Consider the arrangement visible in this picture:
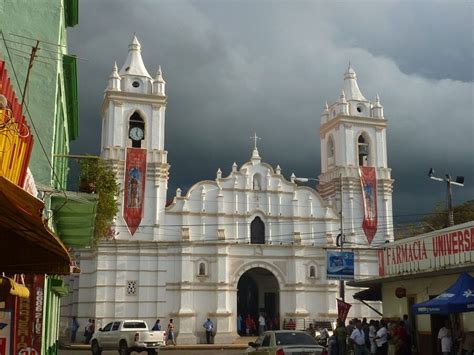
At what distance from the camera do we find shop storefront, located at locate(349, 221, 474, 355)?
59.5ft

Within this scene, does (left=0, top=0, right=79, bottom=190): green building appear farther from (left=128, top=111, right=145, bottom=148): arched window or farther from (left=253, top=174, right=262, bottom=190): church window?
(left=253, top=174, right=262, bottom=190): church window

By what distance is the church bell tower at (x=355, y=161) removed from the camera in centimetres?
4466

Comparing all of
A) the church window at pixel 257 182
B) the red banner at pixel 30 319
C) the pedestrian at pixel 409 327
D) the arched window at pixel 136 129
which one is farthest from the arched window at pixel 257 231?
the red banner at pixel 30 319

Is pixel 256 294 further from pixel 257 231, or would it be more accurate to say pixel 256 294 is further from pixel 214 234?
pixel 214 234

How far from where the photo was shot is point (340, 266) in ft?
106

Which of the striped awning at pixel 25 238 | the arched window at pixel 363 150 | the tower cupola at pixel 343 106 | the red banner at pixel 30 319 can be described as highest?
the tower cupola at pixel 343 106

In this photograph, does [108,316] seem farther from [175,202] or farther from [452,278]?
[452,278]

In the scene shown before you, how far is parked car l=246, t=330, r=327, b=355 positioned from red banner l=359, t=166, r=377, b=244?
93.8 ft

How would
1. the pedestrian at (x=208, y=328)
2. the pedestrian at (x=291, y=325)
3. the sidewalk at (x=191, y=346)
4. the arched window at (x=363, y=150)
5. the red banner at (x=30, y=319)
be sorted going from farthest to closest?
the arched window at (x=363, y=150) < the pedestrian at (x=291, y=325) < the pedestrian at (x=208, y=328) < the sidewalk at (x=191, y=346) < the red banner at (x=30, y=319)

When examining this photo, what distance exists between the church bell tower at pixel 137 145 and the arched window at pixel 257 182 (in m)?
6.35

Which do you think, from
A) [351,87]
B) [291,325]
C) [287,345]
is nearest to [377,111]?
[351,87]

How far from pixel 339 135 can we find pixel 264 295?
13078 millimetres

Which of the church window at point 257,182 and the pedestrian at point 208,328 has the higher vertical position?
the church window at point 257,182

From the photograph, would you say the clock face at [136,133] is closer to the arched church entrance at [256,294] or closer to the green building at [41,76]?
the arched church entrance at [256,294]
